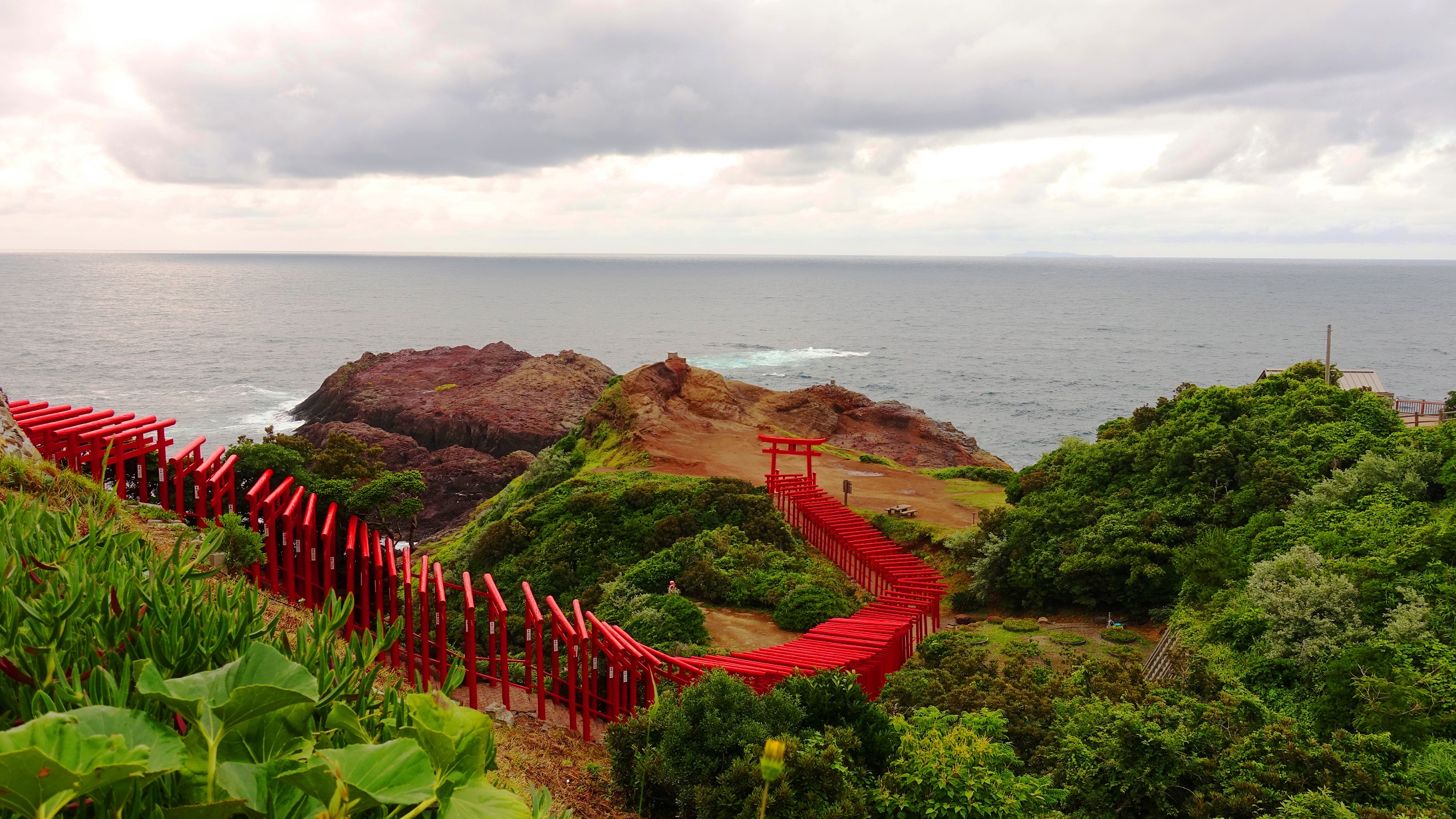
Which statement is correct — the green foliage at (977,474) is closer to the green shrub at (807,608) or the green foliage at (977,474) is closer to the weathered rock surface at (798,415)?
the weathered rock surface at (798,415)

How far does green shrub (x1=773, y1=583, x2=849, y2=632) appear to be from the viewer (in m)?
17.8

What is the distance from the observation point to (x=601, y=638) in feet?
40.3

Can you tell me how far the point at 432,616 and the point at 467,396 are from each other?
43475 mm

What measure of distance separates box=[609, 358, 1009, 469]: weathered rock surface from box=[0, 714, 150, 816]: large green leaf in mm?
33760

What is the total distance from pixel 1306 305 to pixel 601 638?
18510 centimetres

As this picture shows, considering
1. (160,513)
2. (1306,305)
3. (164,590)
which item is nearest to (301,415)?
(160,513)

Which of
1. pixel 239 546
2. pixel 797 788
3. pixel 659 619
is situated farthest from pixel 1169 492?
pixel 239 546

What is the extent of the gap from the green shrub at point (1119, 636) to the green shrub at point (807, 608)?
4824mm

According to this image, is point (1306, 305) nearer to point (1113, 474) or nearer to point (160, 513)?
point (1113, 474)

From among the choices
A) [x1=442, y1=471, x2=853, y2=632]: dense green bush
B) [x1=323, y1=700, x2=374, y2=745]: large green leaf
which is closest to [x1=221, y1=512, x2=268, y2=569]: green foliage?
[x1=442, y1=471, x2=853, y2=632]: dense green bush

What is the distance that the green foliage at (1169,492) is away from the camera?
18031 mm

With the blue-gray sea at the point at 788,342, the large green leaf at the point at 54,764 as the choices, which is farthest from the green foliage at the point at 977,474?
the large green leaf at the point at 54,764

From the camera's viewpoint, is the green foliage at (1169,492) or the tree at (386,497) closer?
the green foliage at (1169,492)

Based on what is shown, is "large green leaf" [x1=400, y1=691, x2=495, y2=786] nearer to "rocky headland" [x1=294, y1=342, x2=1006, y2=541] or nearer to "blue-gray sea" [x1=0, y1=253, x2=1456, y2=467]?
"rocky headland" [x1=294, y1=342, x2=1006, y2=541]
